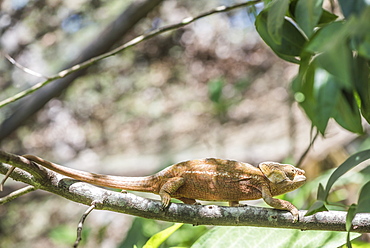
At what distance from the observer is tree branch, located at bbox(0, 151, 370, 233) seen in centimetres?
110

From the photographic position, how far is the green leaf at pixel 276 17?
2.71 feet

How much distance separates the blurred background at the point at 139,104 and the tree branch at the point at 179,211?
7.12ft

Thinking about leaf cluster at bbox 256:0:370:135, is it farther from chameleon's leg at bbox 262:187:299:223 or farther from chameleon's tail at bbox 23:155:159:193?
chameleon's tail at bbox 23:155:159:193

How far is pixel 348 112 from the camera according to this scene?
86cm

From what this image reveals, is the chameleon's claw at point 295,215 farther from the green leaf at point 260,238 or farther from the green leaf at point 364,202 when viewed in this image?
the green leaf at point 364,202

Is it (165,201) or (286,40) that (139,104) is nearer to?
(165,201)

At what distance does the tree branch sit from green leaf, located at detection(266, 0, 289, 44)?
0.46 m

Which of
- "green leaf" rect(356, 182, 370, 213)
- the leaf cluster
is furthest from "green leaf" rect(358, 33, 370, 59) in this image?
"green leaf" rect(356, 182, 370, 213)

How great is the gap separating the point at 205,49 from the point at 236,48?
37cm

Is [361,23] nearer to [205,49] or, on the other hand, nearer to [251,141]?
[251,141]

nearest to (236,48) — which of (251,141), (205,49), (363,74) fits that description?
(205,49)

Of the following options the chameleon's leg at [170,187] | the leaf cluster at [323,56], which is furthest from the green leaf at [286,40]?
the chameleon's leg at [170,187]

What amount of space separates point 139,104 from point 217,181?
387cm

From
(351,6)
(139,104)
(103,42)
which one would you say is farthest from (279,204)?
(139,104)
